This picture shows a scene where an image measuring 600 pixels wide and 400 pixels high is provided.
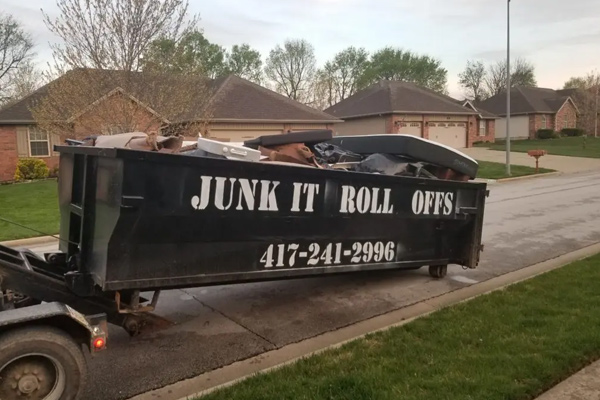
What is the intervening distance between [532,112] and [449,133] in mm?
19399

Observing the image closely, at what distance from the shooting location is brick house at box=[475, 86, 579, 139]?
52.6 meters

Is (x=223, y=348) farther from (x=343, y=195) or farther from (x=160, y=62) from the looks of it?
(x=160, y=62)

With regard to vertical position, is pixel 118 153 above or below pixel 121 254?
above

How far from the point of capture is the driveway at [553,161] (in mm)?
26578

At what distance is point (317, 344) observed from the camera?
4.41 m

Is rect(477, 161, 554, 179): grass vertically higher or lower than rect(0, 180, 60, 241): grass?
higher

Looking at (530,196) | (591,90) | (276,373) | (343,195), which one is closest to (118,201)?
(276,373)

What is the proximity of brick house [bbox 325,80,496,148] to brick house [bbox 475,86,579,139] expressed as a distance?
15.9 metres

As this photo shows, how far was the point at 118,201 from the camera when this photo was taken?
3260mm

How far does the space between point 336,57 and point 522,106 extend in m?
24.8

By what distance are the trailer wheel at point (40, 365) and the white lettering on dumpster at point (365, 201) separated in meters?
2.48

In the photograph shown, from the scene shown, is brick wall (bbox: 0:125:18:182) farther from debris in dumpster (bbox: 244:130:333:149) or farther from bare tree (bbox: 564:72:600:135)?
bare tree (bbox: 564:72:600:135)

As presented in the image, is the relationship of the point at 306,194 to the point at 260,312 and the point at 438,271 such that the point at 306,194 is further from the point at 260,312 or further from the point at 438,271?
the point at 438,271

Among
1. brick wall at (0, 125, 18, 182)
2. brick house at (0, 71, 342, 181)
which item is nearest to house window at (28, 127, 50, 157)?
brick house at (0, 71, 342, 181)
